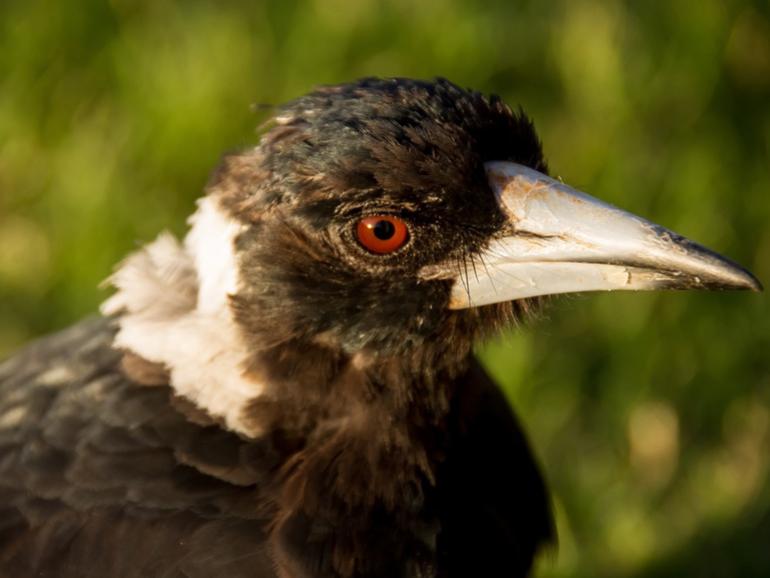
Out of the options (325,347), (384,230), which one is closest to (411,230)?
(384,230)

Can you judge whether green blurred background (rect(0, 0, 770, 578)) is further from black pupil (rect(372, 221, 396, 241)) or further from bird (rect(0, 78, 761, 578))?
black pupil (rect(372, 221, 396, 241))

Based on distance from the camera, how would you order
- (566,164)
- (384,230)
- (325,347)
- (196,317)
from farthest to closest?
Answer: 1. (566,164)
2. (196,317)
3. (325,347)
4. (384,230)

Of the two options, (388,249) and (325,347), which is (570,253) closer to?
(388,249)

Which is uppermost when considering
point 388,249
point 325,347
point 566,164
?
point 566,164

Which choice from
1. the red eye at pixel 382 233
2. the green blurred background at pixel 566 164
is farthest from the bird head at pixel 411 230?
the green blurred background at pixel 566 164

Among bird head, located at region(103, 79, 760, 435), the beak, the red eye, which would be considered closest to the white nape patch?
bird head, located at region(103, 79, 760, 435)

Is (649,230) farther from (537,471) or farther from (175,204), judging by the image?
(175,204)
